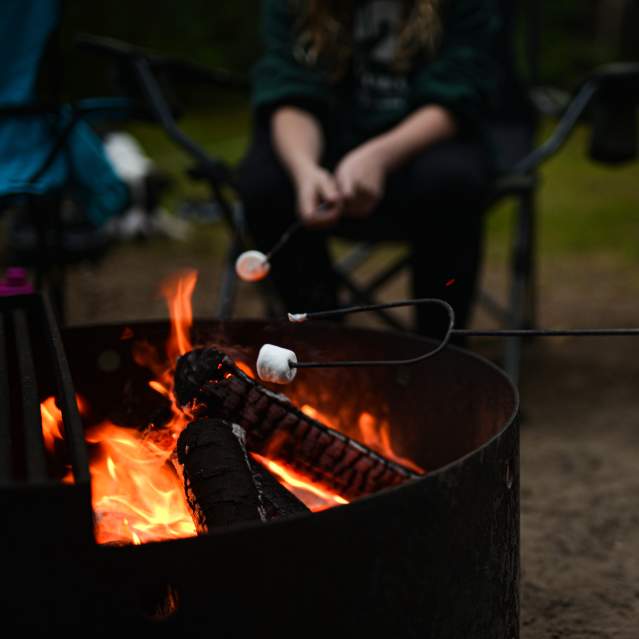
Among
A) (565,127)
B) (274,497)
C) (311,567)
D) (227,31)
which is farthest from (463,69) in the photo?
(227,31)

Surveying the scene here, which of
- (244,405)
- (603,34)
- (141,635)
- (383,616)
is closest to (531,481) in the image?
(244,405)

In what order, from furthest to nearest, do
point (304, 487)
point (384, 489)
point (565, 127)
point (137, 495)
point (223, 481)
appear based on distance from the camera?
point (565, 127), point (304, 487), point (137, 495), point (223, 481), point (384, 489)

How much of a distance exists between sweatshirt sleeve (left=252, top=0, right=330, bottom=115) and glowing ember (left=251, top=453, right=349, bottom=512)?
1156 millimetres

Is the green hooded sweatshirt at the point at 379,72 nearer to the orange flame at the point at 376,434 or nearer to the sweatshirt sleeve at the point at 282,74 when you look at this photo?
the sweatshirt sleeve at the point at 282,74

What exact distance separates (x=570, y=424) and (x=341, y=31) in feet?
3.92

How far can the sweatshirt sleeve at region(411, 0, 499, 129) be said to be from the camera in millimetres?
2201

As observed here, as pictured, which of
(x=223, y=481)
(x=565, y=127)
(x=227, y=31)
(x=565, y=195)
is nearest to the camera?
(x=223, y=481)

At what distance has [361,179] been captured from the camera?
74.7 inches

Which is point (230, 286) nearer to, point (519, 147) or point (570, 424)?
point (570, 424)

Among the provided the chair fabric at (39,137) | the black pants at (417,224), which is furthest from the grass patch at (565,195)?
the chair fabric at (39,137)

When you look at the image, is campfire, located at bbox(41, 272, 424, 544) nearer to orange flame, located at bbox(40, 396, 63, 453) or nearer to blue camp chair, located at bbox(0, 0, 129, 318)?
orange flame, located at bbox(40, 396, 63, 453)

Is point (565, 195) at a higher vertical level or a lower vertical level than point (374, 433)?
higher

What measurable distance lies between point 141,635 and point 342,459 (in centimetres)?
54

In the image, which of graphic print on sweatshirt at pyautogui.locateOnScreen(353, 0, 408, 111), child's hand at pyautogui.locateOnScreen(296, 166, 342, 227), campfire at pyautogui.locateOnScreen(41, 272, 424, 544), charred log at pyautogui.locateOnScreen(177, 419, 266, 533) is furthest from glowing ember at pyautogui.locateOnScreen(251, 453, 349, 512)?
graphic print on sweatshirt at pyautogui.locateOnScreen(353, 0, 408, 111)
